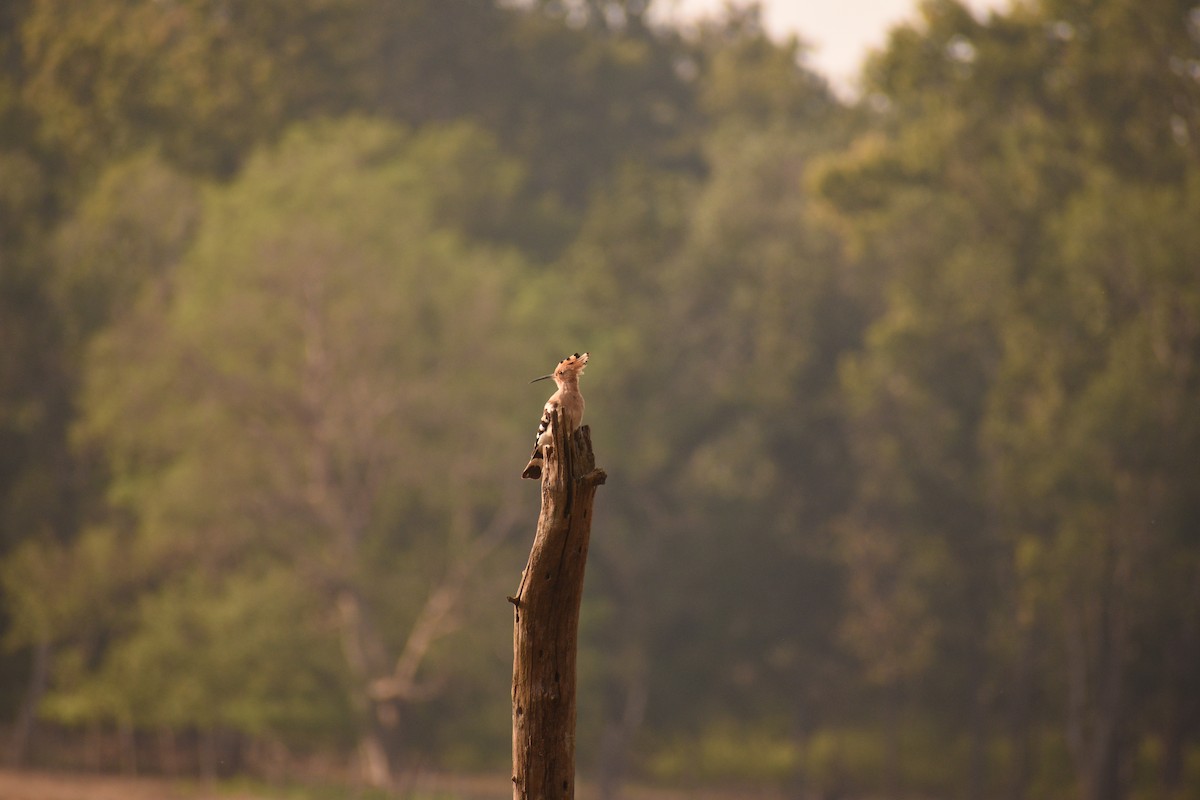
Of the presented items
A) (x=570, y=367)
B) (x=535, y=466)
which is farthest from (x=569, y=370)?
(x=535, y=466)

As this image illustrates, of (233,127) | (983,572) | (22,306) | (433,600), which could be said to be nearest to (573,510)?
(433,600)

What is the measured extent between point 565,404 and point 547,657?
4.47ft

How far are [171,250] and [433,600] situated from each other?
11.6 meters

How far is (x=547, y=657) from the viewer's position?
7891 mm

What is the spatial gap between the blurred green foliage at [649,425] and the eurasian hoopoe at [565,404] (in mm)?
24709

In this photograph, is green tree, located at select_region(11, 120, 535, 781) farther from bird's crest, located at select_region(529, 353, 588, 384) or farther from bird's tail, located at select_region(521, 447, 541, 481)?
bird's crest, located at select_region(529, 353, 588, 384)

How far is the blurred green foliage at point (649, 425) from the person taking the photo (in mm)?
32375

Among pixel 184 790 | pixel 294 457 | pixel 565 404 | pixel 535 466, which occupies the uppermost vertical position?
pixel 294 457

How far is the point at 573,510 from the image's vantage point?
762 centimetres

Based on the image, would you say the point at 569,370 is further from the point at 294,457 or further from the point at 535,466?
the point at 294,457

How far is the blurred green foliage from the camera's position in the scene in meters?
32.4

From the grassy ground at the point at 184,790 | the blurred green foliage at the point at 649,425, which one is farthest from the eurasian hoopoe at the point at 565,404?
the blurred green foliage at the point at 649,425

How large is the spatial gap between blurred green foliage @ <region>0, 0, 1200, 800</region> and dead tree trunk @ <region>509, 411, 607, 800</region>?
24239mm

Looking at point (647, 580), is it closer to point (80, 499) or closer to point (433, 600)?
point (433, 600)
